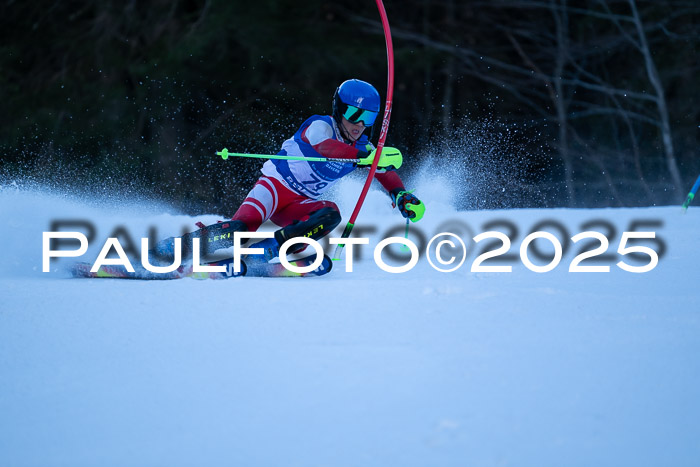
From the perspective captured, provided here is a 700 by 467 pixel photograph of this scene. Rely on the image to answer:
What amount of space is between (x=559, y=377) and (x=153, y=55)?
11168mm

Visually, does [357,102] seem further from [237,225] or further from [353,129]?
[237,225]

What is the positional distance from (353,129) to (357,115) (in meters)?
0.10

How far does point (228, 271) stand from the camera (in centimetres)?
434

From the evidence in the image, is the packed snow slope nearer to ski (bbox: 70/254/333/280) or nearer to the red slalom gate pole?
ski (bbox: 70/254/333/280)

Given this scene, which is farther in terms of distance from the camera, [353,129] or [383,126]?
[353,129]

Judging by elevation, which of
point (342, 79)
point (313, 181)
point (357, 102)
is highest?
point (342, 79)

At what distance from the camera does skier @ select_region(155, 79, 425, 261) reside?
442cm

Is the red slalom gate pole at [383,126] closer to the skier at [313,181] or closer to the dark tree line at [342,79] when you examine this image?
the skier at [313,181]

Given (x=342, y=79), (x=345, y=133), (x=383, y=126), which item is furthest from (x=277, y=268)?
(x=342, y=79)

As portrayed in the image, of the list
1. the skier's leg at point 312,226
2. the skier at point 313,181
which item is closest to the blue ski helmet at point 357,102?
the skier at point 313,181

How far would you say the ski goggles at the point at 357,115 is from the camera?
4543 millimetres

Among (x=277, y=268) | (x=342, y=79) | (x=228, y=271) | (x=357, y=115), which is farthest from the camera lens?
(x=342, y=79)

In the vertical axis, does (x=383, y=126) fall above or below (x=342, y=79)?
below

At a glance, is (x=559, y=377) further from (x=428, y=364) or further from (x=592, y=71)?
(x=592, y=71)
